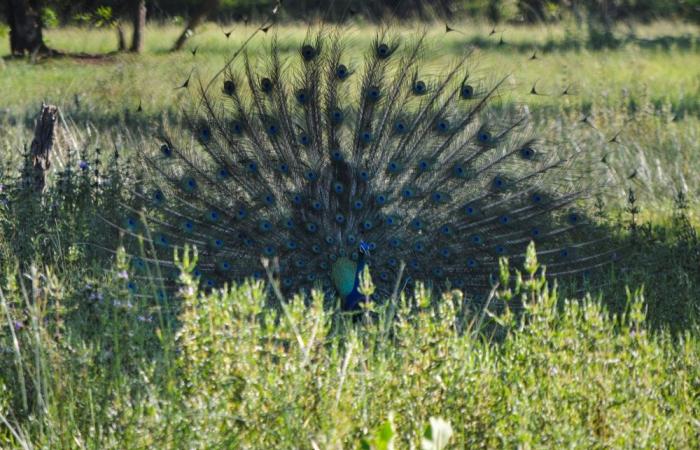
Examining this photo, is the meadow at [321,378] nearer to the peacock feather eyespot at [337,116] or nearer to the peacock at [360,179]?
→ the peacock at [360,179]

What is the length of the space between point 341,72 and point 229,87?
0.66 m

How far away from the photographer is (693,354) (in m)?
4.61

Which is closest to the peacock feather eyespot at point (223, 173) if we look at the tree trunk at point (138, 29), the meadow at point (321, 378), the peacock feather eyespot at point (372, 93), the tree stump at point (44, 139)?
the peacock feather eyespot at point (372, 93)

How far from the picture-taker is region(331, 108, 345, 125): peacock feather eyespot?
22.4 ft

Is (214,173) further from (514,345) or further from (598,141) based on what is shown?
(598,141)

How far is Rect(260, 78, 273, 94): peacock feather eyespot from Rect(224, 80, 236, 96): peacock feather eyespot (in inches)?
6.7

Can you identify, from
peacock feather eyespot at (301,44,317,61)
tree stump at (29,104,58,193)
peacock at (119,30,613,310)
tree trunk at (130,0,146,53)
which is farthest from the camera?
tree trunk at (130,0,146,53)

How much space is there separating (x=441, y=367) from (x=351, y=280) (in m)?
2.67

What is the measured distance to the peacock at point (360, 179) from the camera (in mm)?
6730

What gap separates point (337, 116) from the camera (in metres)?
6.83

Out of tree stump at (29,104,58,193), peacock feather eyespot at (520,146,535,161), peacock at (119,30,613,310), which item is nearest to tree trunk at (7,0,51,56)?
tree stump at (29,104,58,193)

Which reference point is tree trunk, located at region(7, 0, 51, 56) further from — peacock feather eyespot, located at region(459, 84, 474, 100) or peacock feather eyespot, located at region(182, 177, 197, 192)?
peacock feather eyespot, located at region(459, 84, 474, 100)

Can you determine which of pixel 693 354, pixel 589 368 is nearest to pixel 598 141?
pixel 693 354

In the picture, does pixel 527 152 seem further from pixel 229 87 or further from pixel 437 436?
pixel 437 436
